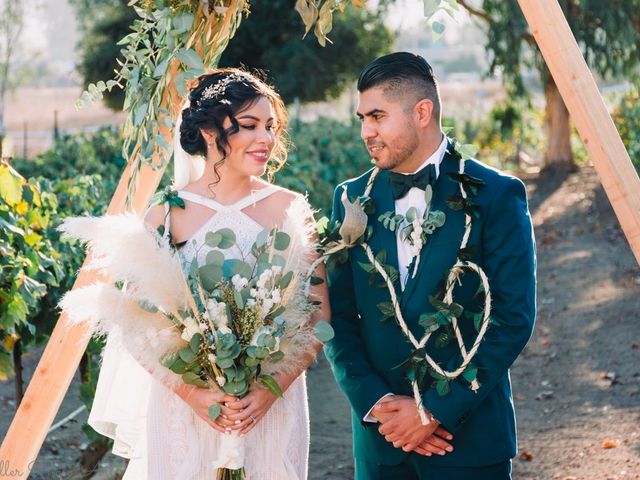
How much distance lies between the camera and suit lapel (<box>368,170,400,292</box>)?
10.8ft

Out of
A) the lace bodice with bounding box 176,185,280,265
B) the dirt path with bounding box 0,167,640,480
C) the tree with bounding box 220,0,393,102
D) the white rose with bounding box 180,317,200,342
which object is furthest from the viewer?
the tree with bounding box 220,0,393,102

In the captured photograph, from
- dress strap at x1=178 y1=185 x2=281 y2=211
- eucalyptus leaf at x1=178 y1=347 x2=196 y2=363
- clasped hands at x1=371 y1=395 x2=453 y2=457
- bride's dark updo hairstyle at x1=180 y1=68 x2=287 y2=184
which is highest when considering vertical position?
bride's dark updo hairstyle at x1=180 y1=68 x2=287 y2=184

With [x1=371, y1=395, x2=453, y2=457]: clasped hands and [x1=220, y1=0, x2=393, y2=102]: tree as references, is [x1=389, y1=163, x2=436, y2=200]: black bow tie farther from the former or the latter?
[x1=220, y1=0, x2=393, y2=102]: tree

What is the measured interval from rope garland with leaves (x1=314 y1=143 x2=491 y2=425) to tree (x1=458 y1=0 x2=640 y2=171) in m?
12.3

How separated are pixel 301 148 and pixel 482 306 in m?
7.63

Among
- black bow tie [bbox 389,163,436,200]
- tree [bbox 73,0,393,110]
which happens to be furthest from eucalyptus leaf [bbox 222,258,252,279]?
tree [bbox 73,0,393,110]

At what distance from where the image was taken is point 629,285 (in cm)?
1011

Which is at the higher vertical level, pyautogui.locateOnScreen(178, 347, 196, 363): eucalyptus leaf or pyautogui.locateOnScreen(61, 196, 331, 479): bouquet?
pyautogui.locateOnScreen(61, 196, 331, 479): bouquet

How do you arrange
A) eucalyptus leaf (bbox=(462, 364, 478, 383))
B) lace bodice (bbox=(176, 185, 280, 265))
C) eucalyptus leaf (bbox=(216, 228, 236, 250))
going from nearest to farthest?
eucalyptus leaf (bbox=(462, 364, 478, 383))
eucalyptus leaf (bbox=(216, 228, 236, 250))
lace bodice (bbox=(176, 185, 280, 265))

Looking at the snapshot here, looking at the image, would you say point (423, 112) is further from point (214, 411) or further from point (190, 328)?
point (214, 411)

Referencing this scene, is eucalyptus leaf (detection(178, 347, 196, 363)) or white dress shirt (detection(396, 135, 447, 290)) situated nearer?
eucalyptus leaf (detection(178, 347, 196, 363))

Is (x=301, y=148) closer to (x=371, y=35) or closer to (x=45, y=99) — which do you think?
(x=371, y=35)

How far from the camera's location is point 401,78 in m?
3.21

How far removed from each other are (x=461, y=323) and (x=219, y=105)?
108 centimetres
